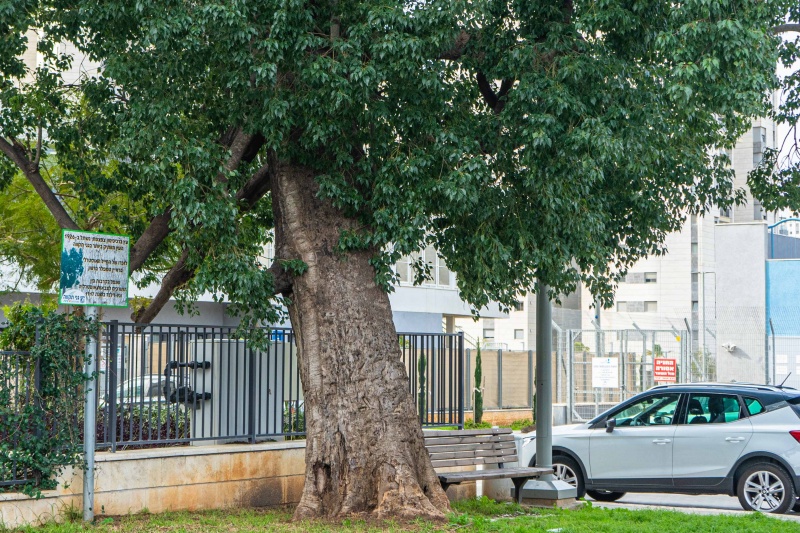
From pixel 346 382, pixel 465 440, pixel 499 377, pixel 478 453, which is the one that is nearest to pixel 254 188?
pixel 346 382

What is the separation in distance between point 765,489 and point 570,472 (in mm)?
2684

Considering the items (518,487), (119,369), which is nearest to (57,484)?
(119,369)

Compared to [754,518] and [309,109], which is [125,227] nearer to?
[309,109]

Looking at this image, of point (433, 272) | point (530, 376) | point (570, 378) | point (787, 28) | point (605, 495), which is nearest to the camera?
point (787, 28)

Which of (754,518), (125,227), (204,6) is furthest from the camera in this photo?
(125,227)

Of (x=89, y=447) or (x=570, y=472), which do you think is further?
(x=570, y=472)

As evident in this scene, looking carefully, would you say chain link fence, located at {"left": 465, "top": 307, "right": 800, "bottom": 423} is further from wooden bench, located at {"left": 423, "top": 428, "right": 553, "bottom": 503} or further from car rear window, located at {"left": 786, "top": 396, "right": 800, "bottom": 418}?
wooden bench, located at {"left": 423, "top": 428, "right": 553, "bottom": 503}

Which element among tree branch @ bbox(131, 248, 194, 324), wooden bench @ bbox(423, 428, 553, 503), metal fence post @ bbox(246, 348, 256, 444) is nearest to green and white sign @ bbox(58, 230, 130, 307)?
metal fence post @ bbox(246, 348, 256, 444)

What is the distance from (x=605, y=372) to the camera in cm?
2355

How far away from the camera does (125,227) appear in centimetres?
1602

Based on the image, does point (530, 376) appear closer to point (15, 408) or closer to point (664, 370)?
point (664, 370)

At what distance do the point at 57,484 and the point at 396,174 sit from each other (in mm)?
4617

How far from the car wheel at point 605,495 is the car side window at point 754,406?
2.43 meters

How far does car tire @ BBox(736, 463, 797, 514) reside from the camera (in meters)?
13.0
